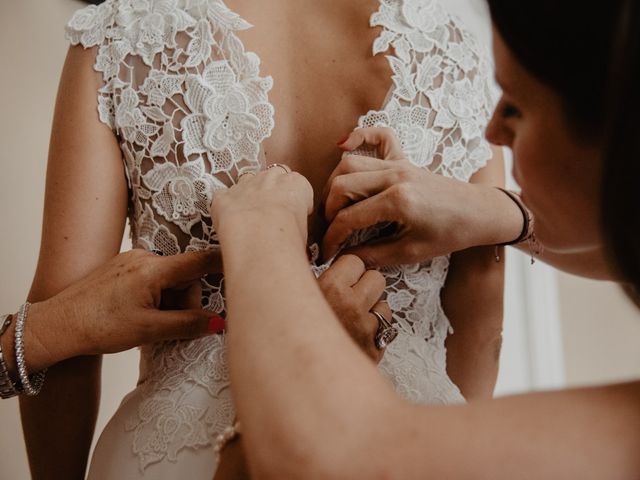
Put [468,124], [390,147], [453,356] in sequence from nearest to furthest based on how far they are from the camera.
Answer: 1. [390,147]
2. [468,124]
3. [453,356]

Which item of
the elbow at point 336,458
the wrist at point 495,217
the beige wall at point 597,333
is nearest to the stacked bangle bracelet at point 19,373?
the elbow at point 336,458

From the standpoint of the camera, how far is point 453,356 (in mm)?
1043

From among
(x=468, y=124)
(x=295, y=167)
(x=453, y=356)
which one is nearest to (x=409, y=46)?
(x=468, y=124)

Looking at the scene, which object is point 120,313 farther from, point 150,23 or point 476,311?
point 476,311

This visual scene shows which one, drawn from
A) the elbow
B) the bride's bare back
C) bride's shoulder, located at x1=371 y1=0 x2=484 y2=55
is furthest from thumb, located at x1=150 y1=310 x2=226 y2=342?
bride's shoulder, located at x1=371 y1=0 x2=484 y2=55

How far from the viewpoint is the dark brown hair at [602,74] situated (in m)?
0.43

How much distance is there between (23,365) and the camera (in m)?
0.78

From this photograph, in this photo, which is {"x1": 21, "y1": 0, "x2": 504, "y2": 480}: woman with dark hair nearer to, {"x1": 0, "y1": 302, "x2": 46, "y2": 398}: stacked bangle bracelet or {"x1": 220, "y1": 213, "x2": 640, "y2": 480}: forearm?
{"x1": 0, "y1": 302, "x2": 46, "y2": 398}: stacked bangle bracelet

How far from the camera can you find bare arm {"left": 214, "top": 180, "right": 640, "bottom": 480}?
437 mm

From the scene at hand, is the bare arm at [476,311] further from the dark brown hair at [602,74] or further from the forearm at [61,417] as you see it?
the forearm at [61,417]

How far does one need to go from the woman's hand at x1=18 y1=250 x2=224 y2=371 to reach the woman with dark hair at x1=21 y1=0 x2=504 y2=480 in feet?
0.18

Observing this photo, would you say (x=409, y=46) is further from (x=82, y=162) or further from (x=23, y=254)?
(x=23, y=254)

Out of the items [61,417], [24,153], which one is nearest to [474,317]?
[61,417]

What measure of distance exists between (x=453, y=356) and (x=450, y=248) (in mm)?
301
